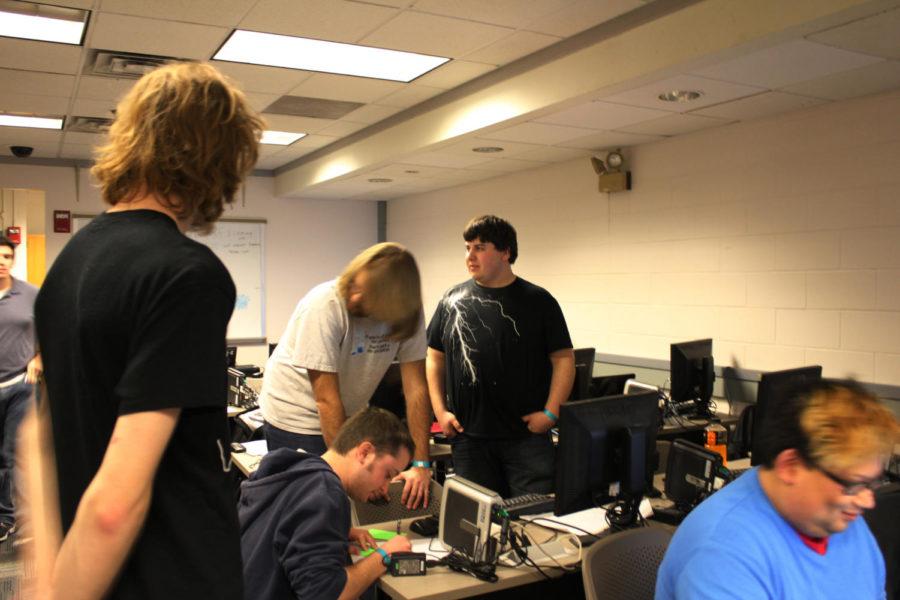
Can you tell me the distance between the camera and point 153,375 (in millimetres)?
876

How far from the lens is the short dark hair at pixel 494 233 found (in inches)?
128

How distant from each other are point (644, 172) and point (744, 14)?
8.06 ft

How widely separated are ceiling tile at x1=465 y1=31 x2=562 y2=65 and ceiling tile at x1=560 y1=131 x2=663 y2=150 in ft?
3.24

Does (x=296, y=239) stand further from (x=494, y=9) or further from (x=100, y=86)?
(x=494, y=9)

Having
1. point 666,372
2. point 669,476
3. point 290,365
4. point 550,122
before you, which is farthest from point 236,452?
point 666,372

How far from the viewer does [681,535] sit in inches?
57.0

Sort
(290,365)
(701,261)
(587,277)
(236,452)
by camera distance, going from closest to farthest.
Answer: (290,365) → (236,452) → (701,261) → (587,277)

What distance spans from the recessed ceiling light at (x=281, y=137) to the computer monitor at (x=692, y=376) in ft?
12.3

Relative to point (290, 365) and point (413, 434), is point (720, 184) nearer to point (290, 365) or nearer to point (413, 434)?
point (413, 434)

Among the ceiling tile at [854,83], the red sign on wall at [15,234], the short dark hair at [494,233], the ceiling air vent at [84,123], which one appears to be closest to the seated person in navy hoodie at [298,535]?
the short dark hair at [494,233]

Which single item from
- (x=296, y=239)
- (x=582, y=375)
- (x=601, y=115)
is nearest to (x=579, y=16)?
(x=601, y=115)

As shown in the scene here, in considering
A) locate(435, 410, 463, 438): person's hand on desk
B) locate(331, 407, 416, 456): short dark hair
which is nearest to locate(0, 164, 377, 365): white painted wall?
locate(435, 410, 463, 438): person's hand on desk

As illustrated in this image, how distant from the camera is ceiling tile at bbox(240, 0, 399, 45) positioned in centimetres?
353

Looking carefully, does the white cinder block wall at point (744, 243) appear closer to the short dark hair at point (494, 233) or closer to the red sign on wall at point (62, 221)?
the short dark hair at point (494, 233)
